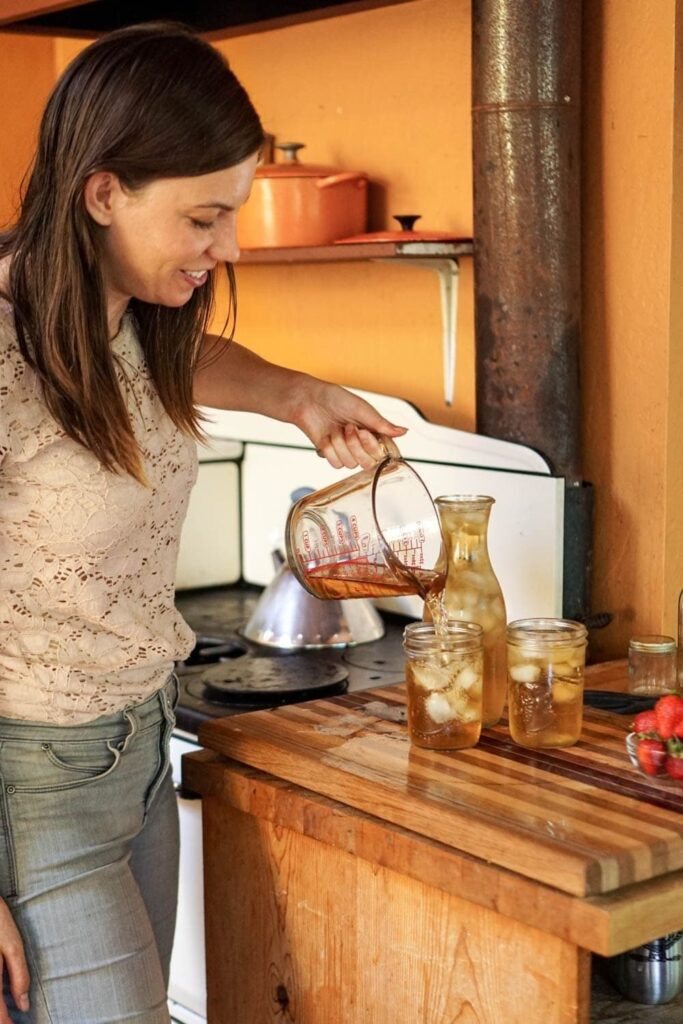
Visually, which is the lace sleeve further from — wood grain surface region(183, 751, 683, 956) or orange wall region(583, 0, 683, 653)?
orange wall region(583, 0, 683, 653)

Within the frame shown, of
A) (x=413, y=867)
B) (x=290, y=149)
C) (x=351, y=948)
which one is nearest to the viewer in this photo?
(x=413, y=867)

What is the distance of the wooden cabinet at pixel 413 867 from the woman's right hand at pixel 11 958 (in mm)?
310

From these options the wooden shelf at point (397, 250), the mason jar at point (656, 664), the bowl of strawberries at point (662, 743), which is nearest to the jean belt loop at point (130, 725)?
the bowl of strawberries at point (662, 743)

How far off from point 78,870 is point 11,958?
0.10 meters

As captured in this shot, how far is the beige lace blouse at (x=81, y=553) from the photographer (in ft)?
4.39

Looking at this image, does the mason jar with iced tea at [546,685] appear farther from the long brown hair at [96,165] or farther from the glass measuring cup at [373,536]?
the long brown hair at [96,165]

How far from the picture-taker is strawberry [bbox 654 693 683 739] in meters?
1.43

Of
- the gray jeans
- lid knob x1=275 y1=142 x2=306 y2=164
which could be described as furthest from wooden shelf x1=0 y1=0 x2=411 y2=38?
Result: the gray jeans

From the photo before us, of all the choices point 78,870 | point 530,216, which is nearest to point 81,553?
point 78,870

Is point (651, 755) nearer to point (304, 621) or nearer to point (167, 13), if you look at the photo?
Result: point (304, 621)

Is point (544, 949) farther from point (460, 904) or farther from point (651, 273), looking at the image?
point (651, 273)

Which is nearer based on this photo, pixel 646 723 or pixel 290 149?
pixel 646 723

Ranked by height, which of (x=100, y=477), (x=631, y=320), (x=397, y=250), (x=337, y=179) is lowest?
(x=100, y=477)

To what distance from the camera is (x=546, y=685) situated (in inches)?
59.4
